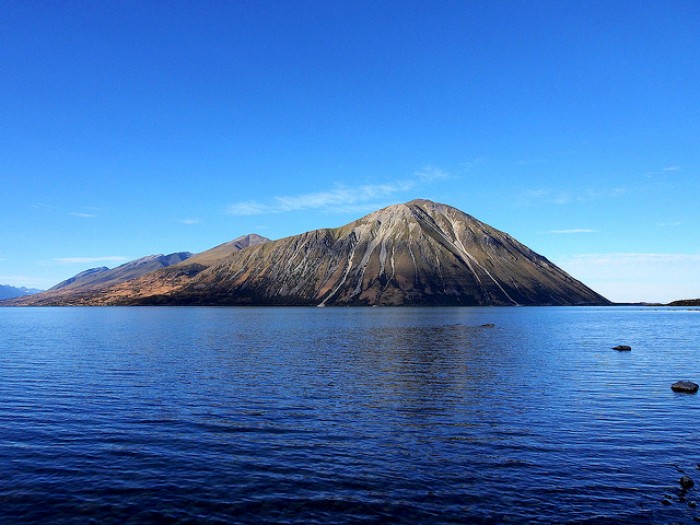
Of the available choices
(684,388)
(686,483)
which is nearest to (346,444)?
(686,483)

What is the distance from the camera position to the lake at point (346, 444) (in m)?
20.7

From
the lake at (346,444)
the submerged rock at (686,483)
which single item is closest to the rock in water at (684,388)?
the lake at (346,444)

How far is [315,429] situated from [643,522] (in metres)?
19.9

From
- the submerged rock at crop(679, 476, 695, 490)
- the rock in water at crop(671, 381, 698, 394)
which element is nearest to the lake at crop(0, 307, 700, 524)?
the submerged rock at crop(679, 476, 695, 490)

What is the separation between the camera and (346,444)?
29.2 m

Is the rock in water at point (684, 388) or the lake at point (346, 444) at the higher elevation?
the rock in water at point (684, 388)

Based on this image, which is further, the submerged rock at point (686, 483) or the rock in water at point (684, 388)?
the rock in water at point (684, 388)

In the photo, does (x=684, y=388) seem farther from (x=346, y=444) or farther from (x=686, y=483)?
(x=346, y=444)

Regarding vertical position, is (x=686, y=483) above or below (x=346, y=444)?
below

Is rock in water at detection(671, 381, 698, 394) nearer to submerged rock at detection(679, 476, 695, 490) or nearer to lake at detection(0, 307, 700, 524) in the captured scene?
lake at detection(0, 307, 700, 524)

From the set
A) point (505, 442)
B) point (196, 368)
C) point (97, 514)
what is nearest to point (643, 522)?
point (505, 442)

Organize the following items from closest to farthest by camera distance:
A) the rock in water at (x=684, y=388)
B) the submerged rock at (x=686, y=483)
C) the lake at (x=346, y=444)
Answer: the lake at (x=346, y=444), the submerged rock at (x=686, y=483), the rock in water at (x=684, y=388)

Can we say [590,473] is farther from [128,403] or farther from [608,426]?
[128,403]

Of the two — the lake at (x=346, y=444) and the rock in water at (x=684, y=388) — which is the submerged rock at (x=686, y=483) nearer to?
the lake at (x=346, y=444)
